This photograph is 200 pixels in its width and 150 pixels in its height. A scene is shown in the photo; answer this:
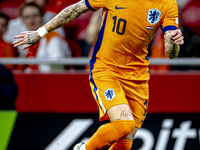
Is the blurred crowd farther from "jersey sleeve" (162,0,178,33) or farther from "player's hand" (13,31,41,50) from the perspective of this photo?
"jersey sleeve" (162,0,178,33)

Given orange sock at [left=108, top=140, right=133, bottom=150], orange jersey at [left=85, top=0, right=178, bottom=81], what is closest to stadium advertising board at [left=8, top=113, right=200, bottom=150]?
orange sock at [left=108, top=140, right=133, bottom=150]

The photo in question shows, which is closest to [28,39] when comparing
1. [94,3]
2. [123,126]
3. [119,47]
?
[94,3]

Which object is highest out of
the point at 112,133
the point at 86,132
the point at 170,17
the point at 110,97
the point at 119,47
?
the point at 170,17

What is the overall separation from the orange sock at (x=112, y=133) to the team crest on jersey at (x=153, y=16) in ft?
3.28

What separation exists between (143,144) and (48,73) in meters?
1.75

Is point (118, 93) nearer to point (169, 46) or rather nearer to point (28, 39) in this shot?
point (169, 46)

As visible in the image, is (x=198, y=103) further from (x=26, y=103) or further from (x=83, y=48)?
(x=26, y=103)

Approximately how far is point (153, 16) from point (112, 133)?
3.95 feet

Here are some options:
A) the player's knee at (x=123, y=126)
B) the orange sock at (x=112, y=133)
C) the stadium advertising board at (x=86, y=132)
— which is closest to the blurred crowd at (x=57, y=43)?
the stadium advertising board at (x=86, y=132)

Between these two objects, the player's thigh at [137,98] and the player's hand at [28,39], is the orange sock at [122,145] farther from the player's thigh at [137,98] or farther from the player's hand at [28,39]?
the player's hand at [28,39]

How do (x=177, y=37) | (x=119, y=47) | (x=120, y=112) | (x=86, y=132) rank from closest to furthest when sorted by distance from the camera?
1. (x=177, y=37)
2. (x=120, y=112)
3. (x=119, y=47)
4. (x=86, y=132)

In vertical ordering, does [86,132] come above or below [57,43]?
below

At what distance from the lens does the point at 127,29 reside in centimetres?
308

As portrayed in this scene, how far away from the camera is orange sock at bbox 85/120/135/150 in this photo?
9.76 feet
